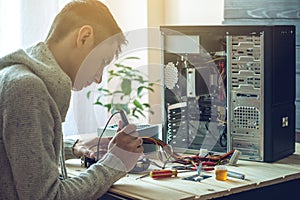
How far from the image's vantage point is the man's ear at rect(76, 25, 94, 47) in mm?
1448

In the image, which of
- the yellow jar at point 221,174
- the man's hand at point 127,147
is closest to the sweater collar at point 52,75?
the man's hand at point 127,147

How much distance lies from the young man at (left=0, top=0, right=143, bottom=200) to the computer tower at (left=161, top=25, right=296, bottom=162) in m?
0.37

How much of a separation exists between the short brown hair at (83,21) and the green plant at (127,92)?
1167mm

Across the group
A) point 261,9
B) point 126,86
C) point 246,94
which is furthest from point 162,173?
point 126,86

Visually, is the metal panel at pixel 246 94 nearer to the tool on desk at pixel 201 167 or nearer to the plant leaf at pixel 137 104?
the tool on desk at pixel 201 167

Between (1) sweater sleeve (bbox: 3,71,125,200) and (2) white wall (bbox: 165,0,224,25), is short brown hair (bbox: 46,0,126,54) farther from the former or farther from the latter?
(2) white wall (bbox: 165,0,224,25)

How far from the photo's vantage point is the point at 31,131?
1.29 metres

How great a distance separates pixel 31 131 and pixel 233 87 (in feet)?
2.37

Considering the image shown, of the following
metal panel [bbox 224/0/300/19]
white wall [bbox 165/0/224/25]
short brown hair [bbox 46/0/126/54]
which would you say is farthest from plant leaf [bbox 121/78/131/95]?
short brown hair [bbox 46/0/126/54]

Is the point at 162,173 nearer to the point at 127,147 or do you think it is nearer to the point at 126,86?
the point at 127,147

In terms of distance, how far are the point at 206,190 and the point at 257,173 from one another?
23 cm

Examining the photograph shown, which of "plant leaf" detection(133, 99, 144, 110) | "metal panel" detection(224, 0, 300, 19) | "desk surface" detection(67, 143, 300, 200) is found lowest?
"desk surface" detection(67, 143, 300, 200)

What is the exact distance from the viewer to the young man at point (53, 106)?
1296 millimetres

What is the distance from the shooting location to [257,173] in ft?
5.40
